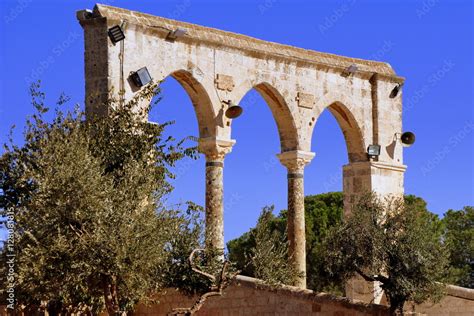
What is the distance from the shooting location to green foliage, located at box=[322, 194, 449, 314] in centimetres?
2130

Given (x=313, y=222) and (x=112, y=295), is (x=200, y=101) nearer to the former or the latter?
(x=112, y=295)

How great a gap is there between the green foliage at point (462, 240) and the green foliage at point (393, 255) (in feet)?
75.3

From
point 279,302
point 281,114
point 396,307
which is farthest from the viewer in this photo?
point 281,114

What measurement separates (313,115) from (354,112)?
1548mm

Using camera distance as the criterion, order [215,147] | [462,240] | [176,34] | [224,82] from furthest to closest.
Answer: [462,240] → [224,82] → [215,147] → [176,34]

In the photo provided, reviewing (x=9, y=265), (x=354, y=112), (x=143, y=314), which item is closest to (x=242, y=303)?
(x=143, y=314)

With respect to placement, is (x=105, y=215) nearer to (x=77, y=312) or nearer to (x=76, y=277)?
(x=76, y=277)

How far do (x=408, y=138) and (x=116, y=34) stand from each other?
9220mm

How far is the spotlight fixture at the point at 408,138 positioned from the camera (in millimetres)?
26812

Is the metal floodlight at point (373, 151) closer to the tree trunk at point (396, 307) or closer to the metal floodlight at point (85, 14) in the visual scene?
the tree trunk at point (396, 307)

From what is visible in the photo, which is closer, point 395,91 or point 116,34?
point 116,34

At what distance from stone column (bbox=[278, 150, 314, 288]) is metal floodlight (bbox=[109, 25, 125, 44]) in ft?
18.2

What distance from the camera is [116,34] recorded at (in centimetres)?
2114

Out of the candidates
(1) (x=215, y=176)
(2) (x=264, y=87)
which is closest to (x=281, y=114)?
(2) (x=264, y=87)
